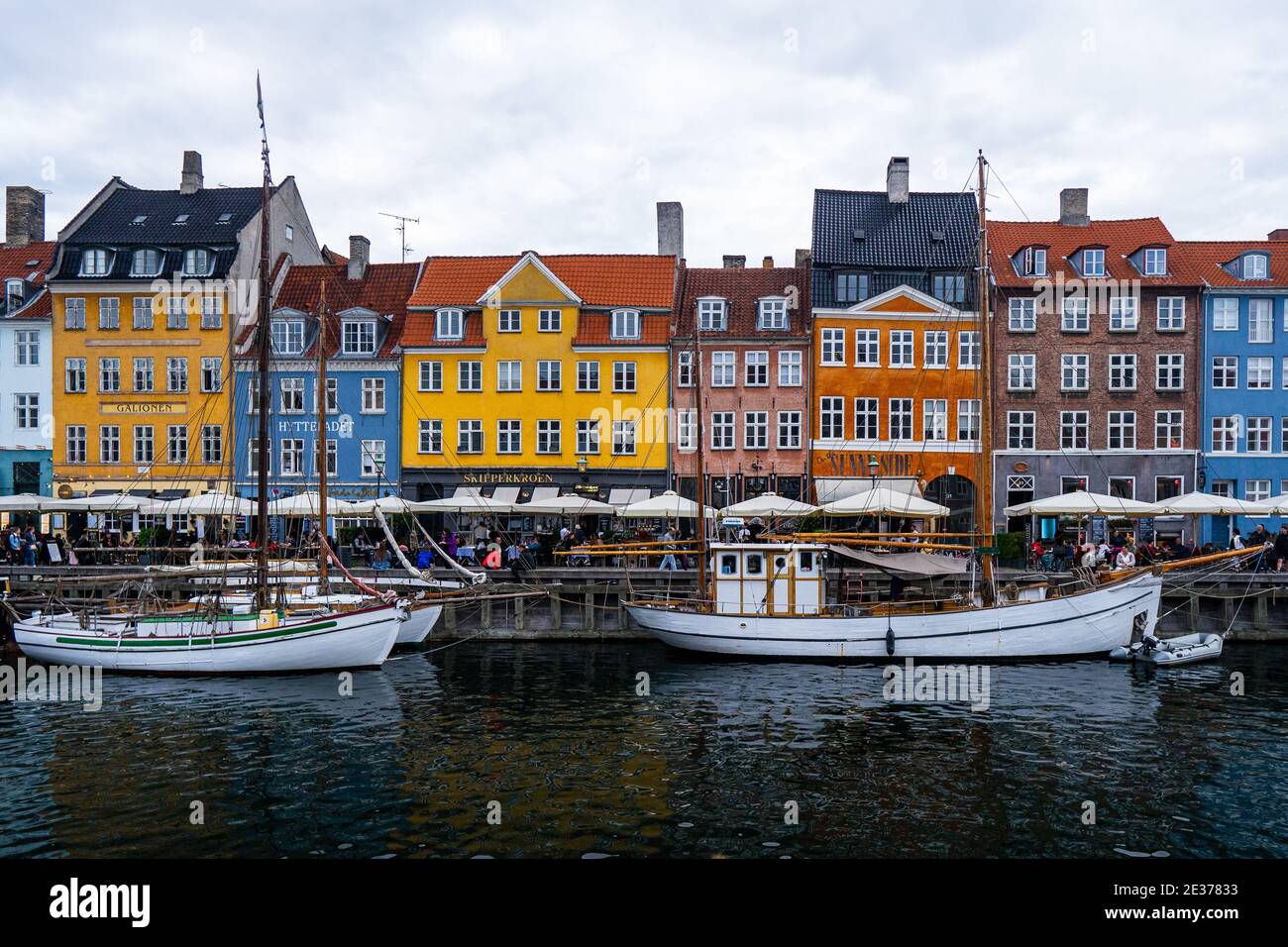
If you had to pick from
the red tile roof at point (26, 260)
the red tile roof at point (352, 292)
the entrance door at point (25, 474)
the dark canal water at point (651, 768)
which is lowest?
the dark canal water at point (651, 768)

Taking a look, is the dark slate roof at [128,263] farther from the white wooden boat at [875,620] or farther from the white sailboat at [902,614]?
the white wooden boat at [875,620]

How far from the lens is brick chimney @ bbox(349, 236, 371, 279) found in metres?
53.8

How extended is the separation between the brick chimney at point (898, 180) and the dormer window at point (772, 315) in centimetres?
804

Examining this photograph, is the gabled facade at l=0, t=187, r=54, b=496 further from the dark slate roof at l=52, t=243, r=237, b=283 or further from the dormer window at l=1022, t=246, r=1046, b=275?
the dormer window at l=1022, t=246, r=1046, b=275

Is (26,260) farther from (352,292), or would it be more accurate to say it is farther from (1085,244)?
(1085,244)

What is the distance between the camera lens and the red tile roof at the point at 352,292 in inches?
2007

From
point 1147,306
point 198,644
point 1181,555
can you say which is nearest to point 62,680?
point 198,644

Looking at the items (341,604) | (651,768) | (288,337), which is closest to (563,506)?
(341,604)

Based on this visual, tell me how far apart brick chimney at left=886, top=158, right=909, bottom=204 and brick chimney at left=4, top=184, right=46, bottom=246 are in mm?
46118

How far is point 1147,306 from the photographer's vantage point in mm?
47375

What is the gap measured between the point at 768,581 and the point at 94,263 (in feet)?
128

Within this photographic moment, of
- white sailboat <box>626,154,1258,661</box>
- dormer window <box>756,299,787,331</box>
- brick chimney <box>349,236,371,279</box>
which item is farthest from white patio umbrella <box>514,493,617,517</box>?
brick chimney <box>349,236,371,279</box>

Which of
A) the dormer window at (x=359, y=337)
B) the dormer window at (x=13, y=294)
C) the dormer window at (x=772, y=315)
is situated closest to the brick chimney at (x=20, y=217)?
the dormer window at (x=13, y=294)
